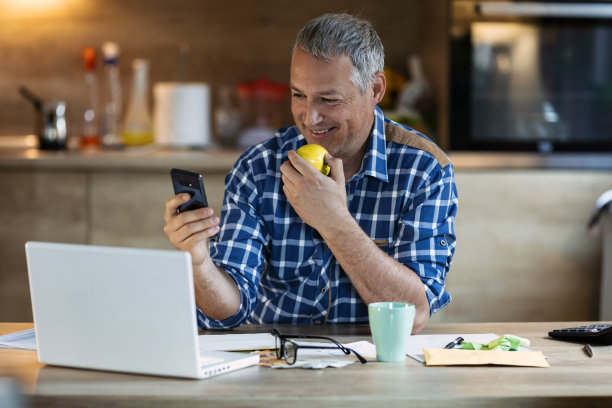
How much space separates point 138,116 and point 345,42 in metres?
1.82

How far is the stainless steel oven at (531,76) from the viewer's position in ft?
9.37

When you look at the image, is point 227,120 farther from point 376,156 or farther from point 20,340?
point 20,340

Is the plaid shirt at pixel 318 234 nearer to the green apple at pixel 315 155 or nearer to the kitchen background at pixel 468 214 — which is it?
the green apple at pixel 315 155

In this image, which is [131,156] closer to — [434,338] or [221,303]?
[221,303]

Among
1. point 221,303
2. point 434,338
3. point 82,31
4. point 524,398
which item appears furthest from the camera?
point 82,31

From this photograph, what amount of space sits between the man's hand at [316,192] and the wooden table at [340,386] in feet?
1.18

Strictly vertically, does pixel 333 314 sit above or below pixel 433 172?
below

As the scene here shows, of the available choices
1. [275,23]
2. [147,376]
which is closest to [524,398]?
[147,376]

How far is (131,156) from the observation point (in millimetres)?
2834

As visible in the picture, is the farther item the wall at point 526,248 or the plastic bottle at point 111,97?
the plastic bottle at point 111,97

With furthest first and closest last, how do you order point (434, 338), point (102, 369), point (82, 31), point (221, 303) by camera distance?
point (82, 31) < point (221, 303) < point (434, 338) < point (102, 369)

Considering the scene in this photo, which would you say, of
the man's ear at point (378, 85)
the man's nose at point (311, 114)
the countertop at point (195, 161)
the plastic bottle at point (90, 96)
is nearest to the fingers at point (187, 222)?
the man's nose at point (311, 114)

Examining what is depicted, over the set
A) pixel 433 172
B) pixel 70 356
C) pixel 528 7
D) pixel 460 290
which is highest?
pixel 528 7

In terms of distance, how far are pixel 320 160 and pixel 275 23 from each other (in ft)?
6.54
